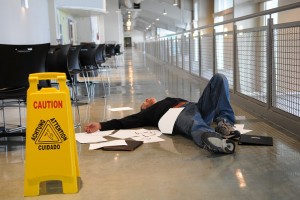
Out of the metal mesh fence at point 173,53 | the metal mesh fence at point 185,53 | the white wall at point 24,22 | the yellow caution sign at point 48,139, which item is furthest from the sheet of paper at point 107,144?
the metal mesh fence at point 173,53

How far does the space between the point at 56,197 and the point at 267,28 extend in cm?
266

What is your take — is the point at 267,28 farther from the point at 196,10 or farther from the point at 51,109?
the point at 196,10

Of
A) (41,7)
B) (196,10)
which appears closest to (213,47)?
(41,7)

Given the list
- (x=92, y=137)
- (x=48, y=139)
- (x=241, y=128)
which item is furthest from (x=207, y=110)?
(x=48, y=139)

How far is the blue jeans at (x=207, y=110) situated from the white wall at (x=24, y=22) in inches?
146

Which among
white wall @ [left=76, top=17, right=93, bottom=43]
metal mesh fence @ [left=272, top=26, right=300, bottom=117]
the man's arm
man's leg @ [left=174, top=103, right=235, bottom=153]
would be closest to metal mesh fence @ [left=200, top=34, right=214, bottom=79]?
metal mesh fence @ [left=272, top=26, right=300, bottom=117]

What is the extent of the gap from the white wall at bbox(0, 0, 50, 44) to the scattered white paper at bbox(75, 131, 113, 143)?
10.2 ft

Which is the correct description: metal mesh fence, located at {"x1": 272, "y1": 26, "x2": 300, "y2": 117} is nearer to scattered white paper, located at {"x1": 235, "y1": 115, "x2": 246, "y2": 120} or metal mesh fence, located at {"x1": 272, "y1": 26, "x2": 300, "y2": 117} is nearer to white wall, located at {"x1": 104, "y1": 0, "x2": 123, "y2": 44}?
scattered white paper, located at {"x1": 235, "y1": 115, "x2": 246, "y2": 120}

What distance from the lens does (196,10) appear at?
1869 cm

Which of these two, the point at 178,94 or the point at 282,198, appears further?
the point at 178,94

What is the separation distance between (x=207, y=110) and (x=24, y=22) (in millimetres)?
5272

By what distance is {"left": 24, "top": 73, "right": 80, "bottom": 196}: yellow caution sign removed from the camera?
213 cm

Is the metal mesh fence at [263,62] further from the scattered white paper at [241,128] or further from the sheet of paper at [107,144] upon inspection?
the sheet of paper at [107,144]

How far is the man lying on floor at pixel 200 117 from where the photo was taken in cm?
304
